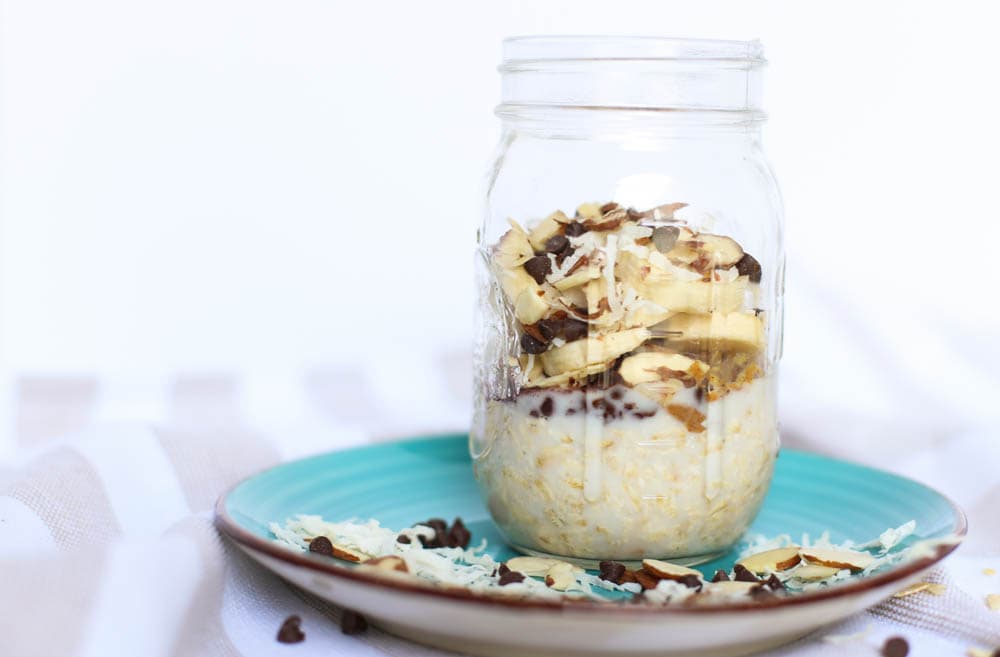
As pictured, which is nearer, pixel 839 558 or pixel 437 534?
pixel 839 558

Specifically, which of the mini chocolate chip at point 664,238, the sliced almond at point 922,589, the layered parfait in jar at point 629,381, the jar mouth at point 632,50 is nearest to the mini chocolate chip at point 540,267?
the layered parfait in jar at point 629,381

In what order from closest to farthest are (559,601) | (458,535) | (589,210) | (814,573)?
(559,601)
(814,573)
(589,210)
(458,535)

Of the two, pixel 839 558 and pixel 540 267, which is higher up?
pixel 540 267

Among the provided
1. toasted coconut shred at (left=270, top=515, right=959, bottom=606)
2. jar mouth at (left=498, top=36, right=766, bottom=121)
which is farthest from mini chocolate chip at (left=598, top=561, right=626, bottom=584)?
jar mouth at (left=498, top=36, right=766, bottom=121)

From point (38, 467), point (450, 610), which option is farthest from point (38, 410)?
point (450, 610)

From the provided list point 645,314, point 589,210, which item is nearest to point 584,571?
point 645,314

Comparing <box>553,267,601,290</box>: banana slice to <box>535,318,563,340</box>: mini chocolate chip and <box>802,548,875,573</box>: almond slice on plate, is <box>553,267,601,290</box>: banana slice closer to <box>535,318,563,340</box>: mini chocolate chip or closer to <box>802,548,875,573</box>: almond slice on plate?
<box>535,318,563,340</box>: mini chocolate chip

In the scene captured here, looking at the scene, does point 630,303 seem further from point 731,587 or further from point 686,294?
point 731,587
